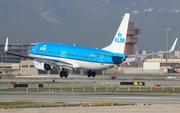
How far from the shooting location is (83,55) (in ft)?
233

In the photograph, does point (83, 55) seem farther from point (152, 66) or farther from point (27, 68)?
point (152, 66)

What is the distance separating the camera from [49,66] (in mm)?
73938

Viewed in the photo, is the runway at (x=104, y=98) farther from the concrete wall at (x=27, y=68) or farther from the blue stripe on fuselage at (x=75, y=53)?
the concrete wall at (x=27, y=68)

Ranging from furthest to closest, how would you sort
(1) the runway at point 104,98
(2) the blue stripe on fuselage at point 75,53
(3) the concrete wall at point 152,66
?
(3) the concrete wall at point 152,66 < (2) the blue stripe on fuselage at point 75,53 < (1) the runway at point 104,98

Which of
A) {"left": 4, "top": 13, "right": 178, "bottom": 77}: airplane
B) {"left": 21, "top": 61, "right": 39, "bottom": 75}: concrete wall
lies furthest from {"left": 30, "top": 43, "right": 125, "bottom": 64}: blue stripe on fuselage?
{"left": 21, "top": 61, "right": 39, "bottom": 75}: concrete wall

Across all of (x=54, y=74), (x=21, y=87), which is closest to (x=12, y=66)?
(x=54, y=74)

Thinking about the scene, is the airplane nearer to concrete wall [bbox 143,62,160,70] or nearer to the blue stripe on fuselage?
the blue stripe on fuselage

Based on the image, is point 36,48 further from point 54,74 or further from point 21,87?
point 54,74

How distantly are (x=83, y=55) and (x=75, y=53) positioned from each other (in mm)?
2285

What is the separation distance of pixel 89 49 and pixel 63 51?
686 cm

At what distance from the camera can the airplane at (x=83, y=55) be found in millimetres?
66812

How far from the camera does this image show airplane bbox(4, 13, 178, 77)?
6681cm

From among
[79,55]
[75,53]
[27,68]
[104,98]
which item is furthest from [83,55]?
[27,68]

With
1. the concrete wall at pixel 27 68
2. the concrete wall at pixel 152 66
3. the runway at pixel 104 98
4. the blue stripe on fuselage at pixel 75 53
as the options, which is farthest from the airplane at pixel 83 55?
the concrete wall at pixel 152 66
